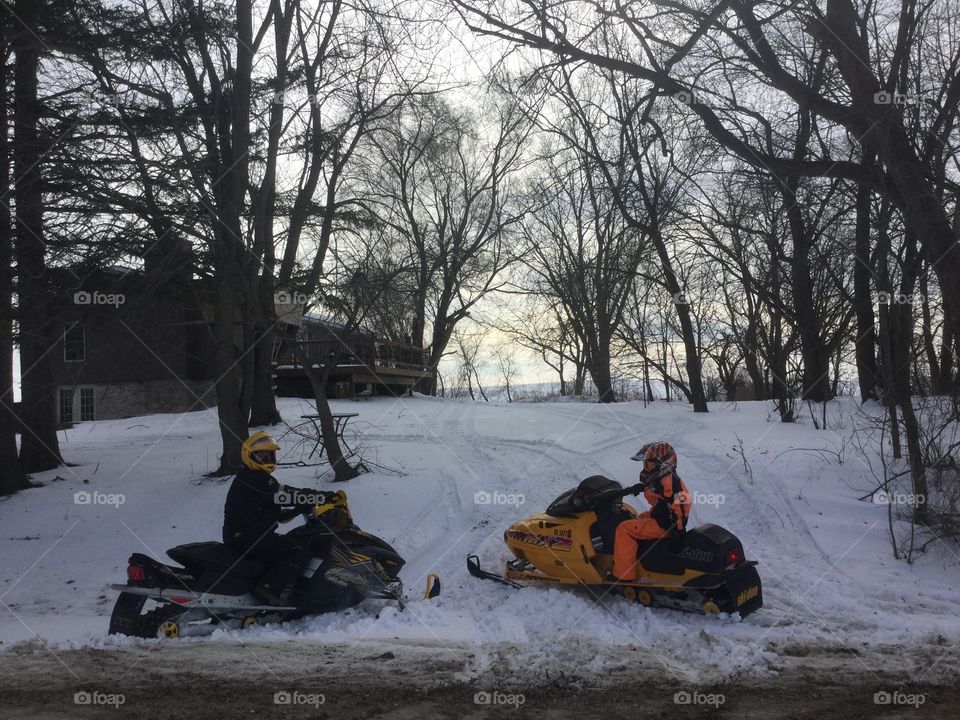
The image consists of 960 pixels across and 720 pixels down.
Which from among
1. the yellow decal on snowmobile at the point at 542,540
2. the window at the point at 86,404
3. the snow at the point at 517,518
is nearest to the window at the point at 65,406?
the window at the point at 86,404

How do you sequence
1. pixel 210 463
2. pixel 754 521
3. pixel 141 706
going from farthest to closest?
1. pixel 210 463
2. pixel 754 521
3. pixel 141 706

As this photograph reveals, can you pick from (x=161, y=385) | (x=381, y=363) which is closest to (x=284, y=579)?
(x=381, y=363)

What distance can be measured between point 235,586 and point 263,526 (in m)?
0.56

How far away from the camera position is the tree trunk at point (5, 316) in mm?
10836

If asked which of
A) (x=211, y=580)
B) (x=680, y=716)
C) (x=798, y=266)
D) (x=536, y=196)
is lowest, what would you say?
(x=680, y=716)

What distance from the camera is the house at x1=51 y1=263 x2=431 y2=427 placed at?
10.8 metres

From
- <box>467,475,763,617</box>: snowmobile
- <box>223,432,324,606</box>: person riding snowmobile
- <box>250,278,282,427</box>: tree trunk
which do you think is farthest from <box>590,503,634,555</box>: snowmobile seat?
<box>250,278,282,427</box>: tree trunk

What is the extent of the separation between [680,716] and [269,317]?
30.1ft

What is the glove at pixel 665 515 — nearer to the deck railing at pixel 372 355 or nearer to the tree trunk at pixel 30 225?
the tree trunk at pixel 30 225

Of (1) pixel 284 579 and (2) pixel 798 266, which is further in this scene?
(2) pixel 798 266

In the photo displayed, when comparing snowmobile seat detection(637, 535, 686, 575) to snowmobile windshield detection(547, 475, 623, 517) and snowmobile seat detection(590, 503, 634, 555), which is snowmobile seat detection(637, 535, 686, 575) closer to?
snowmobile seat detection(590, 503, 634, 555)

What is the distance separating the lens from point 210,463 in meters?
13.6

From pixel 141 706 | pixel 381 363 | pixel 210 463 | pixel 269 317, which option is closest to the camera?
pixel 141 706

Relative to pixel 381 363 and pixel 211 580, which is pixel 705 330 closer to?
pixel 381 363
